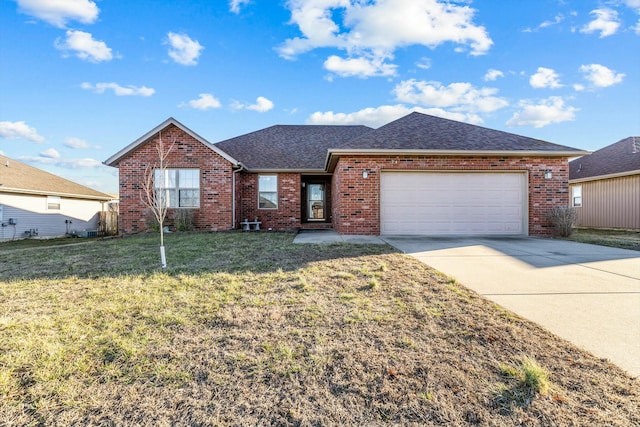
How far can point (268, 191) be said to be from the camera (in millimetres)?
14359

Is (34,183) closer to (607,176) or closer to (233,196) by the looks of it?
(233,196)

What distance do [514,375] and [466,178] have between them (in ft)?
30.8

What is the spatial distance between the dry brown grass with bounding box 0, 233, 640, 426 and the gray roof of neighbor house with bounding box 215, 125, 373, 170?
10561mm

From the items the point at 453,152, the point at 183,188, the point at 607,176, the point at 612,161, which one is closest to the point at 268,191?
the point at 183,188

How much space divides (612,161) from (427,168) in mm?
13433

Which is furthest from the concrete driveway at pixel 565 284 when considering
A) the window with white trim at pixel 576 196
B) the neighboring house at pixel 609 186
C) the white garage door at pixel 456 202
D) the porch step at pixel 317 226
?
the window with white trim at pixel 576 196

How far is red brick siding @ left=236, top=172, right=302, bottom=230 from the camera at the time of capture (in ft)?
46.5

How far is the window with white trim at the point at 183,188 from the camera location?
1246 cm

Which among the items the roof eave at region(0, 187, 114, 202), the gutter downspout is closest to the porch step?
the gutter downspout

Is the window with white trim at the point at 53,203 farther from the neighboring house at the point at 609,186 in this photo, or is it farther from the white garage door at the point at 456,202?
the neighboring house at the point at 609,186

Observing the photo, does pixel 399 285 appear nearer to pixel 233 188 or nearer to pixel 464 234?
pixel 464 234

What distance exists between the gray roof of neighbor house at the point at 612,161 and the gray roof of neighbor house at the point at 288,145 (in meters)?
12.6

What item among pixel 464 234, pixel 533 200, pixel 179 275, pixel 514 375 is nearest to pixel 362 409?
pixel 514 375

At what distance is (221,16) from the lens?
10.4 m
